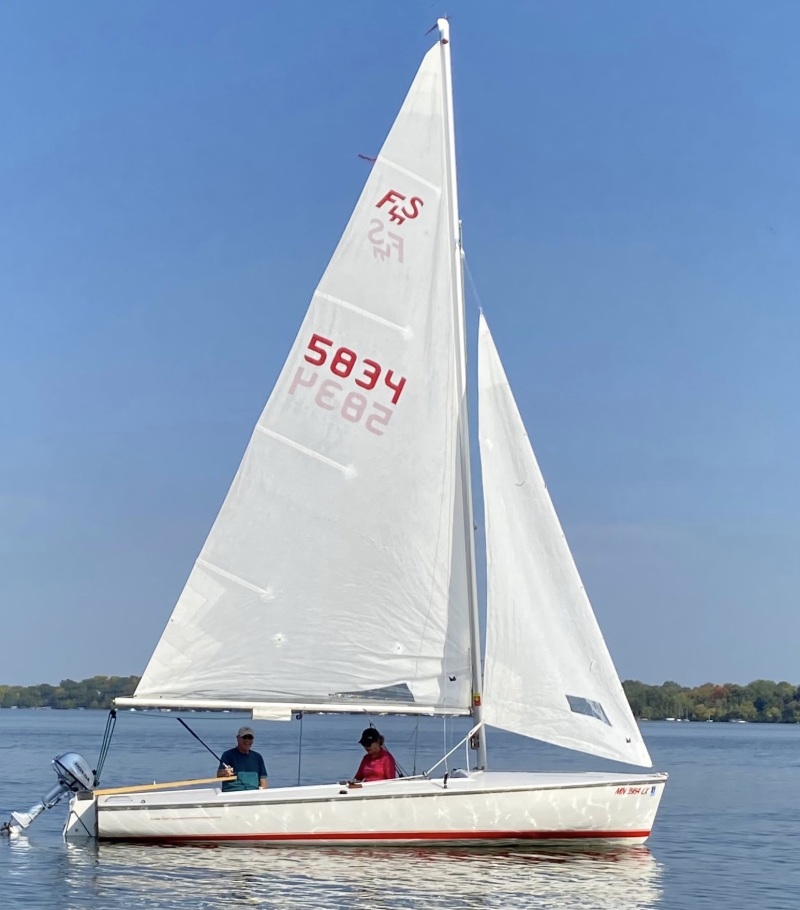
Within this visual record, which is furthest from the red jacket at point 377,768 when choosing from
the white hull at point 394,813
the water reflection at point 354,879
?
the water reflection at point 354,879

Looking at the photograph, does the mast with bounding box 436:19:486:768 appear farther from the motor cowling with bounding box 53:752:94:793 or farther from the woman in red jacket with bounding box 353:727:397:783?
the motor cowling with bounding box 53:752:94:793

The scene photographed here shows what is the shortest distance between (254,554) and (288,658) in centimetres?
142

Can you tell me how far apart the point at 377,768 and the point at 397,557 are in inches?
106

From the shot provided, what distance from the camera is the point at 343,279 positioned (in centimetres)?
1781

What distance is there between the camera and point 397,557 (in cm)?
1767

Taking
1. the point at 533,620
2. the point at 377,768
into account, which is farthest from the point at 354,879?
the point at 533,620

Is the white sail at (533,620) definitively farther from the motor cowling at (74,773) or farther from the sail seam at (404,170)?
the motor cowling at (74,773)

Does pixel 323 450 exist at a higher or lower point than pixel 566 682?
higher

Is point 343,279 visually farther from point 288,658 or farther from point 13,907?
point 13,907

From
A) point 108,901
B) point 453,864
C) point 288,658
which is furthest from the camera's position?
point 288,658

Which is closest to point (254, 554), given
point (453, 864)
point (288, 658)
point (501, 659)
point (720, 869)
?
point (288, 658)

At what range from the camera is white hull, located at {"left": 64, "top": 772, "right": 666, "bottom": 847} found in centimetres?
1638

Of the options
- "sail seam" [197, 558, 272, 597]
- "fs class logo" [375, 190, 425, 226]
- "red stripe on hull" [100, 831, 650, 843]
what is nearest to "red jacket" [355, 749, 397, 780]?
"red stripe on hull" [100, 831, 650, 843]

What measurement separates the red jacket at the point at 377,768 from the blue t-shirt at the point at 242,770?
1.27 m
